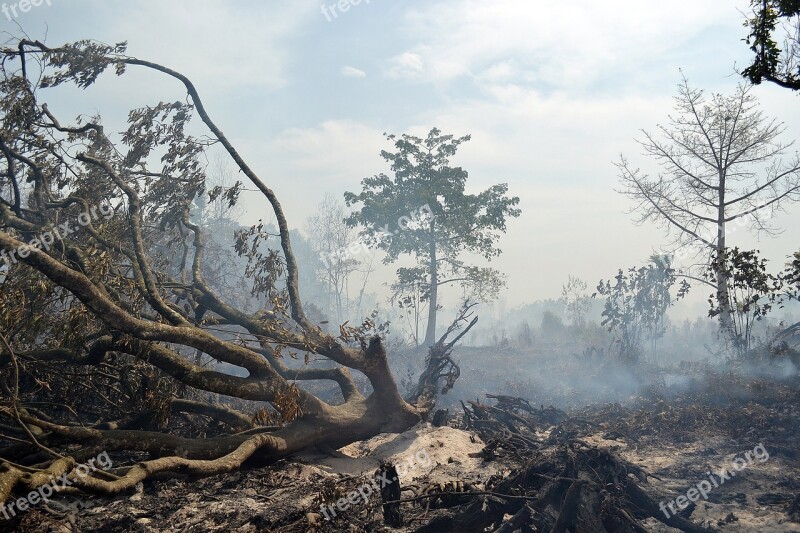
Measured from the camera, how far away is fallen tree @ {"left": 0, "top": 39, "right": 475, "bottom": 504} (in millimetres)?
5418

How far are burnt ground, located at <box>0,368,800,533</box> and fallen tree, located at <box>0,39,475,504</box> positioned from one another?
413 mm

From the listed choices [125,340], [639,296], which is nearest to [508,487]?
[125,340]

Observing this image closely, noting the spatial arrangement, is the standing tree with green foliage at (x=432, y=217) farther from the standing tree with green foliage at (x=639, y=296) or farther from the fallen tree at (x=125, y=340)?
the fallen tree at (x=125, y=340)

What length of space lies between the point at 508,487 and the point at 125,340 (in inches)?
191

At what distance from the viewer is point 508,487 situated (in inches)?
221

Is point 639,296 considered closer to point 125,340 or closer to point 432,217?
point 432,217

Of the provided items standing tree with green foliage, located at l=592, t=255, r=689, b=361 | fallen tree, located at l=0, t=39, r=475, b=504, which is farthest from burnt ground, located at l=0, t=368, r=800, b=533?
standing tree with green foliage, located at l=592, t=255, r=689, b=361

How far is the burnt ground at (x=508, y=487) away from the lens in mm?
4910

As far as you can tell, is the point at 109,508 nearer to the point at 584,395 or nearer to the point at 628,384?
the point at 584,395

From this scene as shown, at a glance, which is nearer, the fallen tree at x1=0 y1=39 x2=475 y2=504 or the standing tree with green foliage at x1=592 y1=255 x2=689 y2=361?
the fallen tree at x1=0 y1=39 x2=475 y2=504

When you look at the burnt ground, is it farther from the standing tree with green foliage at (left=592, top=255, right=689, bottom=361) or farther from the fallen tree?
the standing tree with green foliage at (left=592, top=255, right=689, bottom=361)

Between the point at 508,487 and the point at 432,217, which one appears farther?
the point at 432,217

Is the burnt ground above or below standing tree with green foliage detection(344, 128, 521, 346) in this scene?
below

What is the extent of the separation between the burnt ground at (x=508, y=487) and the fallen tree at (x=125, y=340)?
1.36 feet
